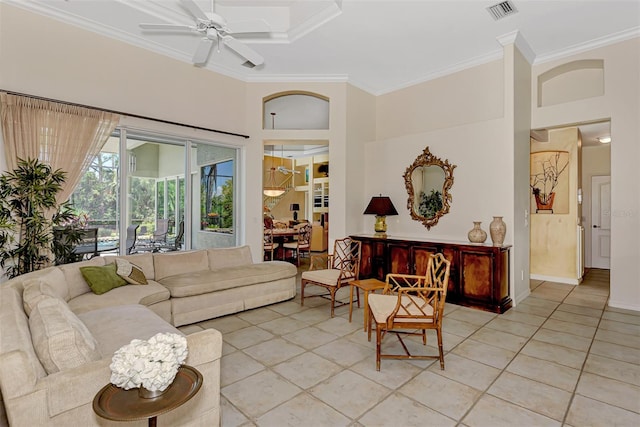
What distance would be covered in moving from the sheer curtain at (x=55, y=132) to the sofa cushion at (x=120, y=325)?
2017mm

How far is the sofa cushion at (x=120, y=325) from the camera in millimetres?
2252

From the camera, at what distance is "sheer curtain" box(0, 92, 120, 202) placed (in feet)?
11.7

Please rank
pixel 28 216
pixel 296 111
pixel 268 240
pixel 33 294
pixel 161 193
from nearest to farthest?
pixel 33 294 < pixel 28 216 < pixel 161 193 < pixel 268 240 < pixel 296 111

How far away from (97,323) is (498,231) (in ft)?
15.2

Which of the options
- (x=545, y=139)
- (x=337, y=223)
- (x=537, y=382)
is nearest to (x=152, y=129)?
(x=337, y=223)

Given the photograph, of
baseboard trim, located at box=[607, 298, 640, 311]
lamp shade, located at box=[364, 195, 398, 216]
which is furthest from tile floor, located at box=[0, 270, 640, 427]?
lamp shade, located at box=[364, 195, 398, 216]

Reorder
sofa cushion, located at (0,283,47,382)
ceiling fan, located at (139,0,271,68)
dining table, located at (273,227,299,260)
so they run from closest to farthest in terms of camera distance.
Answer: sofa cushion, located at (0,283,47,382) → ceiling fan, located at (139,0,271,68) → dining table, located at (273,227,299,260)

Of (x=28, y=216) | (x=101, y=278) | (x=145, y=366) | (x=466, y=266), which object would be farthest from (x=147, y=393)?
(x=466, y=266)

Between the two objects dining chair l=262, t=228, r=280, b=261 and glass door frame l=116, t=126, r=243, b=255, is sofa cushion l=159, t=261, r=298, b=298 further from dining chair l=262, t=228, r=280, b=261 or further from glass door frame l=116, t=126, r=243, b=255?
dining chair l=262, t=228, r=280, b=261

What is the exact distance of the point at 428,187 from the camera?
18.0ft

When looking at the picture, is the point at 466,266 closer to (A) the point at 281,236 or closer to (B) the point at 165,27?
(A) the point at 281,236

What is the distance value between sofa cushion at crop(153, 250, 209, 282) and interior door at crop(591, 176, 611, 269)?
847 cm

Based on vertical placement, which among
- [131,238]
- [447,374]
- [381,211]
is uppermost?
[381,211]

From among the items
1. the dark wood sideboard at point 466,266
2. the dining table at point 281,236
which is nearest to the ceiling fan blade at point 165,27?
the dark wood sideboard at point 466,266
